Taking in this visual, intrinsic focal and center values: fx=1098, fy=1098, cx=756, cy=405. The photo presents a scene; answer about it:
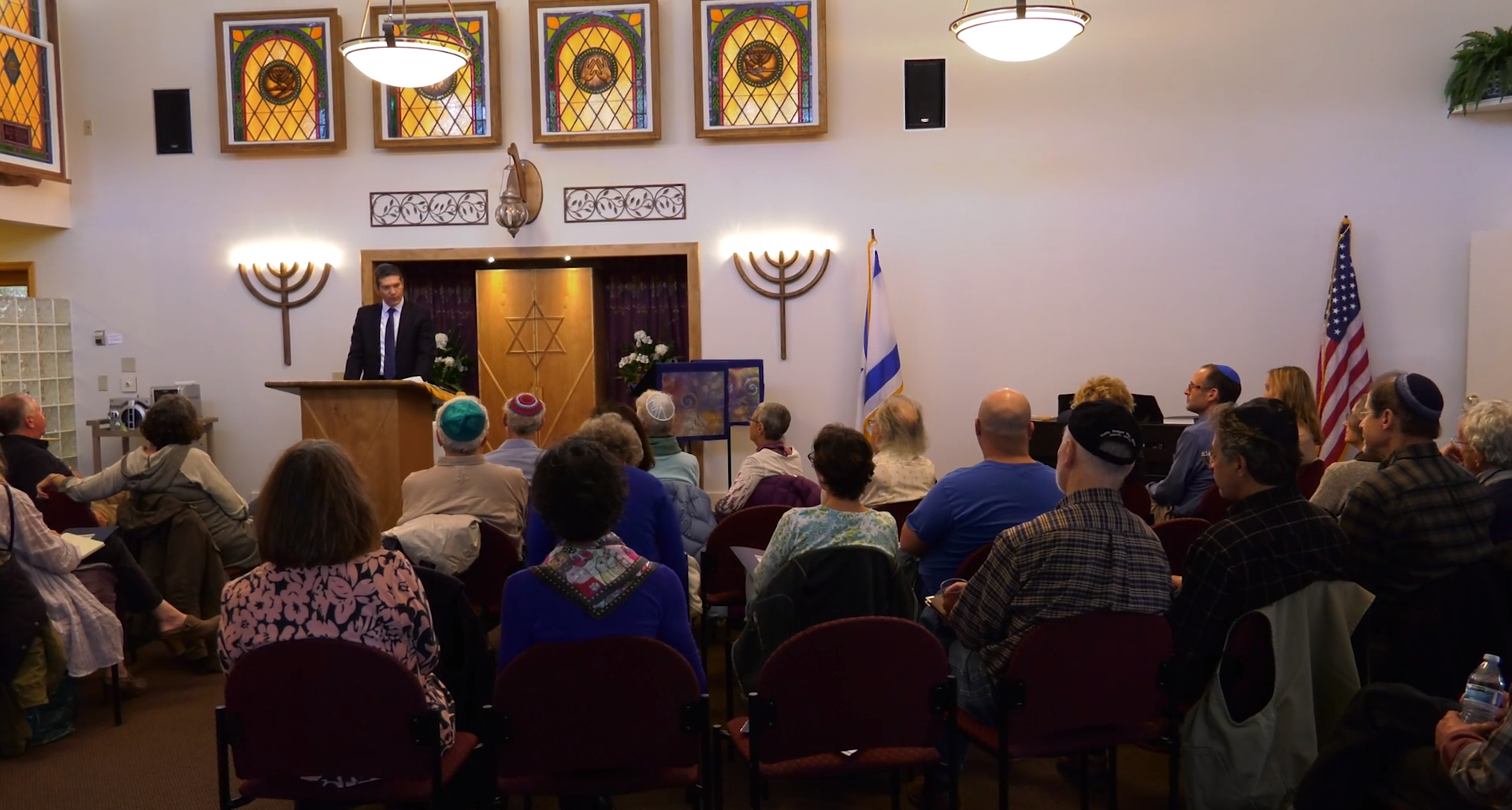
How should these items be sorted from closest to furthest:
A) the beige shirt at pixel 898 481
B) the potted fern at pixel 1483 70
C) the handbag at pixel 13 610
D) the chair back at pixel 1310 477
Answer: the handbag at pixel 13 610 → the beige shirt at pixel 898 481 → the chair back at pixel 1310 477 → the potted fern at pixel 1483 70

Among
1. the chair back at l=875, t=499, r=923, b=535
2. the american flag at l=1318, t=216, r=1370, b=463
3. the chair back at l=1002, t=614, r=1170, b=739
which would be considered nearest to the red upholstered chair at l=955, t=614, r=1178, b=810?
the chair back at l=1002, t=614, r=1170, b=739

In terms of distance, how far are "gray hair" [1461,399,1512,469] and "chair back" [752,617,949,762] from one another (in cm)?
206

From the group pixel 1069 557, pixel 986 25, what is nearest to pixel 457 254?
pixel 986 25

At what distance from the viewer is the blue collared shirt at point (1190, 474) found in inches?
187

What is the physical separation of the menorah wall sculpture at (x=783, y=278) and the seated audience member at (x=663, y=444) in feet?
12.0

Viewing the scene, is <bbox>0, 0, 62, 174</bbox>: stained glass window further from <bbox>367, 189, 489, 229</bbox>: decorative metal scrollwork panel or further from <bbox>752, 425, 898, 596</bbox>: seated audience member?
<bbox>752, 425, 898, 596</bbox>: seated audience member

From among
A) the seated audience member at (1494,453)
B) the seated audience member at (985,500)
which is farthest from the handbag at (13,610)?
the seated audience member at (1494,453)

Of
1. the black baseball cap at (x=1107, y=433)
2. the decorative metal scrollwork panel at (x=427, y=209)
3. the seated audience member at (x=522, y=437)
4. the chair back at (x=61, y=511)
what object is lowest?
the chair back at (x=61, y=511)

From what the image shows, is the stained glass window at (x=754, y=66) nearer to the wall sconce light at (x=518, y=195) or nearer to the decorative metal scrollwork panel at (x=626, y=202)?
the decorative metal scrollwork panel at (x=626, y=202)

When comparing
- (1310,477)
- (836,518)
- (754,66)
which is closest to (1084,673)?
(836,518)

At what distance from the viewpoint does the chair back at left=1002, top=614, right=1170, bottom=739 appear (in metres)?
2.64

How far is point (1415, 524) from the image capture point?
2.99 m

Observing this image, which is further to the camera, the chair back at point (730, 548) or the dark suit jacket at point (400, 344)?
the dark suit jacket at point (400, 344)

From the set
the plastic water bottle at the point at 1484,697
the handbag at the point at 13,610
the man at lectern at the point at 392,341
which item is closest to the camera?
the plastic water bottle at the point at 1484,697
